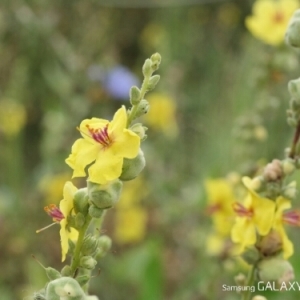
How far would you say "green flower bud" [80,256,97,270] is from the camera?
1.61ft

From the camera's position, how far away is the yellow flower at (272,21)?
105 cm

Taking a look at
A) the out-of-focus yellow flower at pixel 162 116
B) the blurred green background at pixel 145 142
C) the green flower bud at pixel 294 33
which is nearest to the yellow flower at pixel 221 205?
the blurred green background at pixel 145 142

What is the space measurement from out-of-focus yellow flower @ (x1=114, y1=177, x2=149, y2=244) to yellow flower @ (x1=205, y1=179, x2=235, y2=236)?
0.79m

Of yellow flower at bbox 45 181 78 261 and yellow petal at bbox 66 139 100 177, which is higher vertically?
yellow petal at bbox 66 139 100 177

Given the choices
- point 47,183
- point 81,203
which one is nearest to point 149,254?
point 47,183

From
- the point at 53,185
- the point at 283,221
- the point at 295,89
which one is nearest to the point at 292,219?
the point at 283,221

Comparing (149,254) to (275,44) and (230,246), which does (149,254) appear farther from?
(275,44)

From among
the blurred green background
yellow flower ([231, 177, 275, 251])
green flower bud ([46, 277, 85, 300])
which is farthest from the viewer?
the blurred green background

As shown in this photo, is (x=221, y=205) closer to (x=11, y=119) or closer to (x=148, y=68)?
(x=148, y=68)

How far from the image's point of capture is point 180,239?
1918mm

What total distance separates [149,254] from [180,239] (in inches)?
21.6

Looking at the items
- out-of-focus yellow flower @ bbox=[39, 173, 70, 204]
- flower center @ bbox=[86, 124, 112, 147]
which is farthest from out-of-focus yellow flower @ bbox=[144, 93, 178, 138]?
flower center @ bbox=[86, 124, 112, 147]

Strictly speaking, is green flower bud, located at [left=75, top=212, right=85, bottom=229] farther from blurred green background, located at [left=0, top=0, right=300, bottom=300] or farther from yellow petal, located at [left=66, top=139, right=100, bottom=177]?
blurred green background, located at [left=0, top=0, right=300, bottom=300]

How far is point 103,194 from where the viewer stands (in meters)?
0.48
